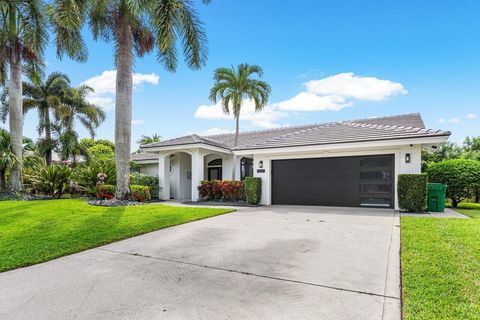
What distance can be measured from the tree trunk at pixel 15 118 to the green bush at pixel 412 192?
19.5m

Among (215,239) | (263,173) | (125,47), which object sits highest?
(125,47)

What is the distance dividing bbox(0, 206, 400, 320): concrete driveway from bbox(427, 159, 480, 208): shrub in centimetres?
915

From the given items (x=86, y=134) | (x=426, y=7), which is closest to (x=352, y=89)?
(x=426, y=7)

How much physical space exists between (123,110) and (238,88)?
684 cm

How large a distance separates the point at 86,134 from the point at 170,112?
972 cm

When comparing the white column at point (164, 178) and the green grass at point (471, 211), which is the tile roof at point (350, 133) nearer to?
the white column at point (164, 178)

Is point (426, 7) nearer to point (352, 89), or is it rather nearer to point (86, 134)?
point (352, 89)

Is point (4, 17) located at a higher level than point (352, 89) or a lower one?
higher

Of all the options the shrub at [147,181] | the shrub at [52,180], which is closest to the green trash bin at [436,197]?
the shrub at [147,181]

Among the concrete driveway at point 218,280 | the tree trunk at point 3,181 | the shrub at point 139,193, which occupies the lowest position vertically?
the concrete driveway at point 218,280

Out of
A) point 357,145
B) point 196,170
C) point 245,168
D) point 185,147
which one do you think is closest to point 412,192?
point 357,145

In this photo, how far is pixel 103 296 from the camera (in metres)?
3.36

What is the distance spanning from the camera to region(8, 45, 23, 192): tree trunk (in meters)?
15.4

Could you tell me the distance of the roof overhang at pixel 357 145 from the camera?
32.3ft
